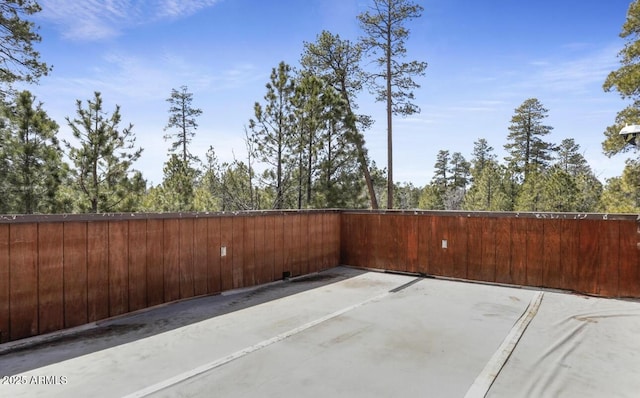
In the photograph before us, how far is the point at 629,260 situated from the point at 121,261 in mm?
6543

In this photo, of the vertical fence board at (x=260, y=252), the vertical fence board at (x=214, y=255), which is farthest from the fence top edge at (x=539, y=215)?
the vertical fence board at (x=214, y=255)

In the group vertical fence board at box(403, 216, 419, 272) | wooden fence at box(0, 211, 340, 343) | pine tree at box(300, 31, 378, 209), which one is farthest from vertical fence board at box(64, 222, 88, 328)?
pine tree at box(300, 31, 378, 209)

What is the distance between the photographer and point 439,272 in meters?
6.25

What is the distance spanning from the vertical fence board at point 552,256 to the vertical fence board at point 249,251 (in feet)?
14.7

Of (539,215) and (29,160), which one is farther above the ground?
(29,160)

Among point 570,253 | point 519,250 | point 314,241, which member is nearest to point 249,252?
point 314,241

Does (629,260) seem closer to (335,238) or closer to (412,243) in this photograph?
(412,243)

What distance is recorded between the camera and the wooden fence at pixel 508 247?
4.91 meters

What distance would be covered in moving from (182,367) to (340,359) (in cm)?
→ 120

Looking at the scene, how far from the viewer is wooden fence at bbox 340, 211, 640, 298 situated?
491cm

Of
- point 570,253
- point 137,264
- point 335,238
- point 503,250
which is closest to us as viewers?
point 137,264

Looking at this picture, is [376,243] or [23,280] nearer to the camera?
[23,280]

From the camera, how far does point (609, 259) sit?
16.2 feet

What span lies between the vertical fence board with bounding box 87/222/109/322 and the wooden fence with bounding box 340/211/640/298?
4.55m
